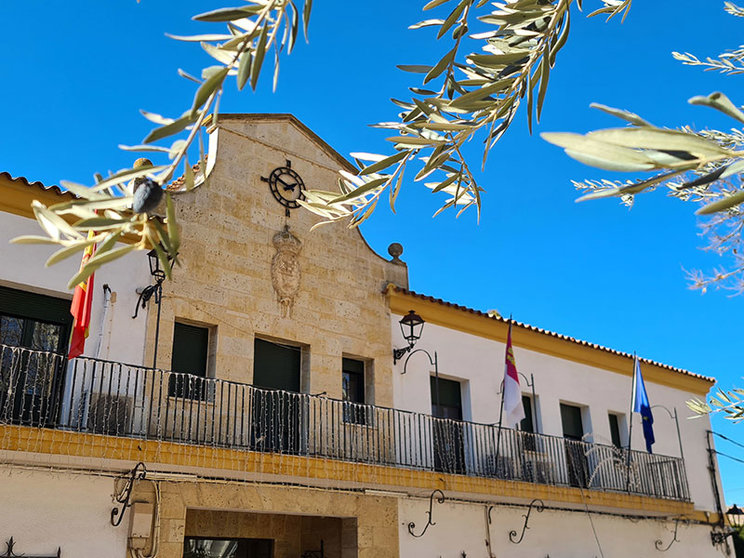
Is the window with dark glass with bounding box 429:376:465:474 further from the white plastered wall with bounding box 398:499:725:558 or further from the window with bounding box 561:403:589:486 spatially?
the window with bounding box 561:403:589:486

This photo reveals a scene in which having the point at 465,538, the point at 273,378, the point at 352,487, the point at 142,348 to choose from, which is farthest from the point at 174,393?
the point at 465,538

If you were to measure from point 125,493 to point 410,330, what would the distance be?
210 inches

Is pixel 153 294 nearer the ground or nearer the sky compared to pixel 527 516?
nearer the sky

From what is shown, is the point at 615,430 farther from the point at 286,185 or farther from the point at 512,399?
the point at 286,185

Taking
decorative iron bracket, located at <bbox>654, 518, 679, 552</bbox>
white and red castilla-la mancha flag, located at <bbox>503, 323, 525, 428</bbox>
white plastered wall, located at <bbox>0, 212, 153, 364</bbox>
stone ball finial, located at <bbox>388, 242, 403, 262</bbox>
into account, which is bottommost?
decorative iron bracket, located at <bbox>654, 518, 679, 552</bbox>

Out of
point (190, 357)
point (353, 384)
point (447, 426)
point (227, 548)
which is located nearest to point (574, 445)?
point (447, 426)

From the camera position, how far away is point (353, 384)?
12.4 metres

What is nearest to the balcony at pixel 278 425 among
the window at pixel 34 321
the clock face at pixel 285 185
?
the window at pixel 34 321

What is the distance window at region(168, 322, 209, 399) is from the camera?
407 inches

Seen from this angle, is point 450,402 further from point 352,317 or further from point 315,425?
point 315,425

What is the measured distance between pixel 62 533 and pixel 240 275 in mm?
4053

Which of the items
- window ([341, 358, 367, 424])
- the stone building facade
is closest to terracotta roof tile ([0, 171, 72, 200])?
the stone building facade

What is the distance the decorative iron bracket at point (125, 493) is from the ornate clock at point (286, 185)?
14.9 feet

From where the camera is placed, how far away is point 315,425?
1105 cm
